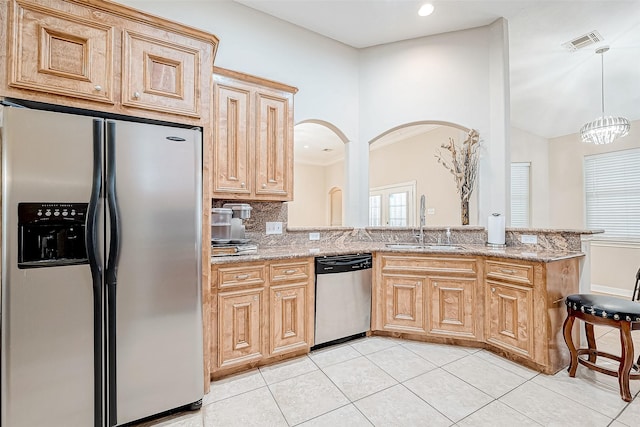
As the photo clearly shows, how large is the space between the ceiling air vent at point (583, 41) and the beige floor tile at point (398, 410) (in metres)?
4.16

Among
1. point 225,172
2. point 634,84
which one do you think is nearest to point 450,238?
point 225,172

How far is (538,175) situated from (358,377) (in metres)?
5.72

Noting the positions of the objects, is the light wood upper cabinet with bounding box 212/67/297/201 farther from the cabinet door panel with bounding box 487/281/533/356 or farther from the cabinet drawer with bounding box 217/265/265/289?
the cabinet door panel with bounding box 487/281/533/356

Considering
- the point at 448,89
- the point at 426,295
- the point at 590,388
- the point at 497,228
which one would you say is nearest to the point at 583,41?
the point at 448,89

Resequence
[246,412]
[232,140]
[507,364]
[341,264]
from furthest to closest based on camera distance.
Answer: [341,264], [232,140], [507,364], [246,412]

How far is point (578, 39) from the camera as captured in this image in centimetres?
323

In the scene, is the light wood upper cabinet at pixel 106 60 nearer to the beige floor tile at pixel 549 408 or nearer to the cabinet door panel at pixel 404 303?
the cabinet door panel at pixel 404 303

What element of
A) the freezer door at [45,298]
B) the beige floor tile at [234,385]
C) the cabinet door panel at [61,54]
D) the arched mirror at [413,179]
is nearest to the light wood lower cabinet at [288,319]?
the beige floor tile at [234,385]

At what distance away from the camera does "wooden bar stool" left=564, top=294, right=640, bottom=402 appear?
1839 millimetres

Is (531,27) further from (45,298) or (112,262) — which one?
A: (45,298)

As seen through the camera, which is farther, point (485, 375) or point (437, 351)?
point (437, 351)

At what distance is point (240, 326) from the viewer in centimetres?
214

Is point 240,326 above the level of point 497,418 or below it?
above

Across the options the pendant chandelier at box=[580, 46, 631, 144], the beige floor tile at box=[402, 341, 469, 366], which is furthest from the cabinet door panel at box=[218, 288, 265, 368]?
the pendant chandelier at box=[580, 46, 631, 144]
